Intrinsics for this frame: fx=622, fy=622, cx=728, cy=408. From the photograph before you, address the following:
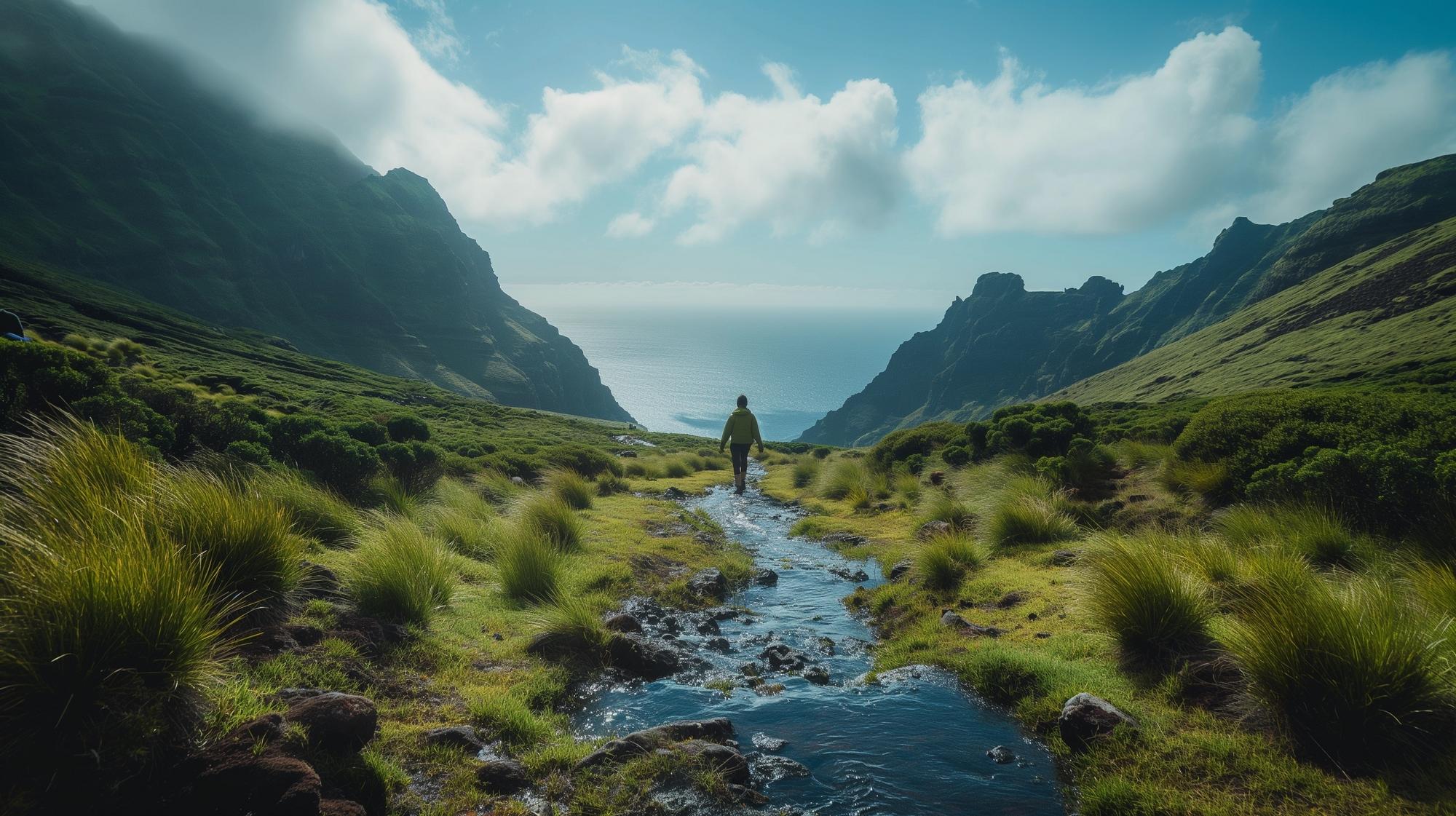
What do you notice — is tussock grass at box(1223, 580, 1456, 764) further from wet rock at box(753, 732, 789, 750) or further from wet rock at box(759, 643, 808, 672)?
wet rock at box(759, 643, 808, 672)

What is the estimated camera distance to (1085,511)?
14.3 m

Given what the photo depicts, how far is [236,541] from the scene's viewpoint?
6.32 m

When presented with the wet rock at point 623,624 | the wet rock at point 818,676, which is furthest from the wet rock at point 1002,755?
the wet rock at point 623,624

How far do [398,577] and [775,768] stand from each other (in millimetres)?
5310

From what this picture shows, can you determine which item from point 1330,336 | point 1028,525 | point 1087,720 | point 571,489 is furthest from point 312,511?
point 1330,336

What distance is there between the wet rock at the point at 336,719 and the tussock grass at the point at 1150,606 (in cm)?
783

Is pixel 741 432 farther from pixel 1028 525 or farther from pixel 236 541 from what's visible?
pixel 236 541

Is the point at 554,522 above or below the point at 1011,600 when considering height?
above

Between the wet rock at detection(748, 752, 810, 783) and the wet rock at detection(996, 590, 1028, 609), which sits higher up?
the wet rock at detection(996, 590, 1028, 609)

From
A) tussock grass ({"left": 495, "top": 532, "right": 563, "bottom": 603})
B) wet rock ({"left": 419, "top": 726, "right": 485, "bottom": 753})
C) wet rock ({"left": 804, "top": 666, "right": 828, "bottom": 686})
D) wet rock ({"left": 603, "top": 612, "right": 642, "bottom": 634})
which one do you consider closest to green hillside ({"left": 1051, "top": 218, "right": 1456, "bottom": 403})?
wet rock ({"left": 804, "top": 666, "right": 828, "bottom": 686})

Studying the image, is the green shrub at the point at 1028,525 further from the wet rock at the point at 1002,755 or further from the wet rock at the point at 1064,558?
the wet rock at the point at 1002,755

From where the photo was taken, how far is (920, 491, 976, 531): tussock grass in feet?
50.0

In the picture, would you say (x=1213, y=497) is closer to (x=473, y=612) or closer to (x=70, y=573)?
(x=473, y=612)

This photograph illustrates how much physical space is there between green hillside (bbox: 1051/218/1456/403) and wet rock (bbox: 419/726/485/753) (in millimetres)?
105372
